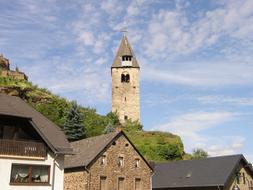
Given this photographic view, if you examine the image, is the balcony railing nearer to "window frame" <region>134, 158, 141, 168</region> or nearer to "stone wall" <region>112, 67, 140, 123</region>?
"window frame" <region>134, 158, 141, 168</region>

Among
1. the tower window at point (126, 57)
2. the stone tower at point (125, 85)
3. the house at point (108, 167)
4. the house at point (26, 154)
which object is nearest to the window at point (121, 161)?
the house at point (108, 167)

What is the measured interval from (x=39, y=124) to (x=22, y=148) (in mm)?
3599

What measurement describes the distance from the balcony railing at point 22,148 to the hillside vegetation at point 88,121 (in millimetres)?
28606

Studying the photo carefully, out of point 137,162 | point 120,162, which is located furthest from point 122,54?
point 120,162

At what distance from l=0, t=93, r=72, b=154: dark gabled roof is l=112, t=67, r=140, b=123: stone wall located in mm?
46595

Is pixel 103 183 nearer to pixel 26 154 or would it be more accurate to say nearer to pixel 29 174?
pixel 29 174

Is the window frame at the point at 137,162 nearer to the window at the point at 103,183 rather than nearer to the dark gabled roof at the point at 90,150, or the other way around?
the dark gabled roof at the point at 90,150

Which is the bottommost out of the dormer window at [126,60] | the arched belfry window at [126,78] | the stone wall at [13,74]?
the stone wall at [13,74]

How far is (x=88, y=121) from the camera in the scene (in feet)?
209

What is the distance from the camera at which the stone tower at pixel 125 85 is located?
80125 mm

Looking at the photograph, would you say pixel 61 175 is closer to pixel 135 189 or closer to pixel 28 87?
pixel 135 189

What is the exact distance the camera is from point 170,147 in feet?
200

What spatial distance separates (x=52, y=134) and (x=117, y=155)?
860 centimetres

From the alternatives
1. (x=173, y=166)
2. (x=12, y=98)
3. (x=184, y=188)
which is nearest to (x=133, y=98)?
(x=173, y=166)
